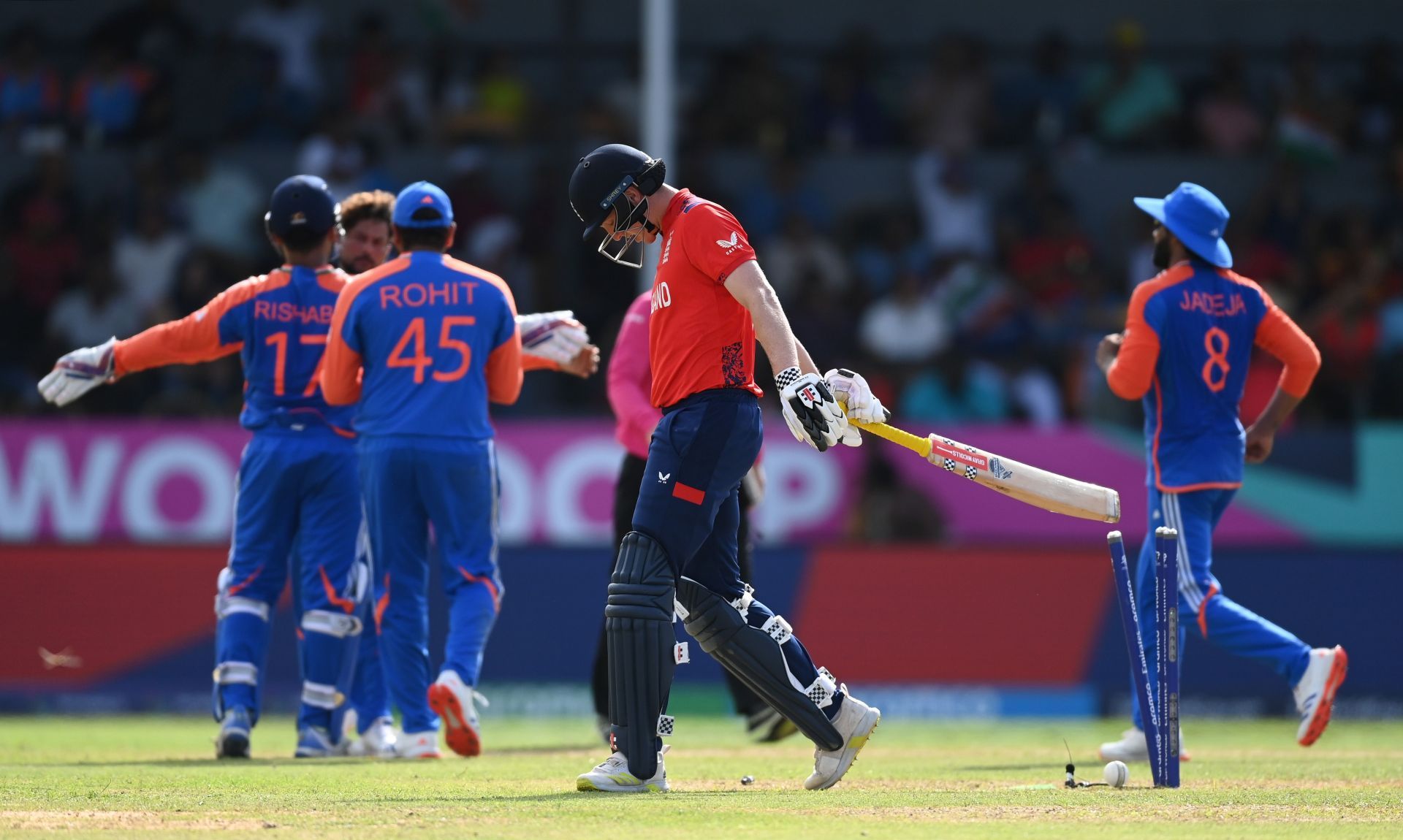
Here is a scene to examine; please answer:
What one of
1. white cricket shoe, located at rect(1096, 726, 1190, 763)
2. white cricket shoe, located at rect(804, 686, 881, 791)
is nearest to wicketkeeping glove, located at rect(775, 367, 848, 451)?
white cricket shoe, located at rect(804, 686, 881, 791)

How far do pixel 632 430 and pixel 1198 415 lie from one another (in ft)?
8.90

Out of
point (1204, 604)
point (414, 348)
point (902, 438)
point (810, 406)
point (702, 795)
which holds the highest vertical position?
point (414, 348)

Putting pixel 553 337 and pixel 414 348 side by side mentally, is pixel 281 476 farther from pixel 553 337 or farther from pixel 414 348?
pixel 553 337

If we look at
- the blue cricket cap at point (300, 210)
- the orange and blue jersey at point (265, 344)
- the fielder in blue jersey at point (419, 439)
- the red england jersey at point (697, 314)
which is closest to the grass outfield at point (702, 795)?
the fielder in blue jersey at point (419, 439)

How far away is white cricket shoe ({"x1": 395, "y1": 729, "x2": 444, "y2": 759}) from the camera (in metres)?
8.66

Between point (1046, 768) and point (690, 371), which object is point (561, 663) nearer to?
point (1046, 768)

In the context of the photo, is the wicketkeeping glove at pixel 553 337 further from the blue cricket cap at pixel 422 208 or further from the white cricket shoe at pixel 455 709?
the white cricket shoe at pixel 455 709

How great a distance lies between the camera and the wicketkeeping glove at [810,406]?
6.56m

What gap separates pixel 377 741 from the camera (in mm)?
9039

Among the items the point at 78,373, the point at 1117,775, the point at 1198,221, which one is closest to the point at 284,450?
the point at 78,373

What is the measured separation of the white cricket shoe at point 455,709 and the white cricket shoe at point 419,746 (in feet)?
1.43

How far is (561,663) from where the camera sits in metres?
13.5

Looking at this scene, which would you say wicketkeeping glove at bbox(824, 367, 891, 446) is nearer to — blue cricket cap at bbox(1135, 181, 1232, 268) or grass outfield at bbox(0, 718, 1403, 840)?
grass outfield at bbox(0, 718, 1403, 840)

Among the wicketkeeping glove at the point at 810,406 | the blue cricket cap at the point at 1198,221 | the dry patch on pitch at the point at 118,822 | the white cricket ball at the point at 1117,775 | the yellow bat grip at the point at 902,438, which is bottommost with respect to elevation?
the white cricket ball at the point at 1117,775
